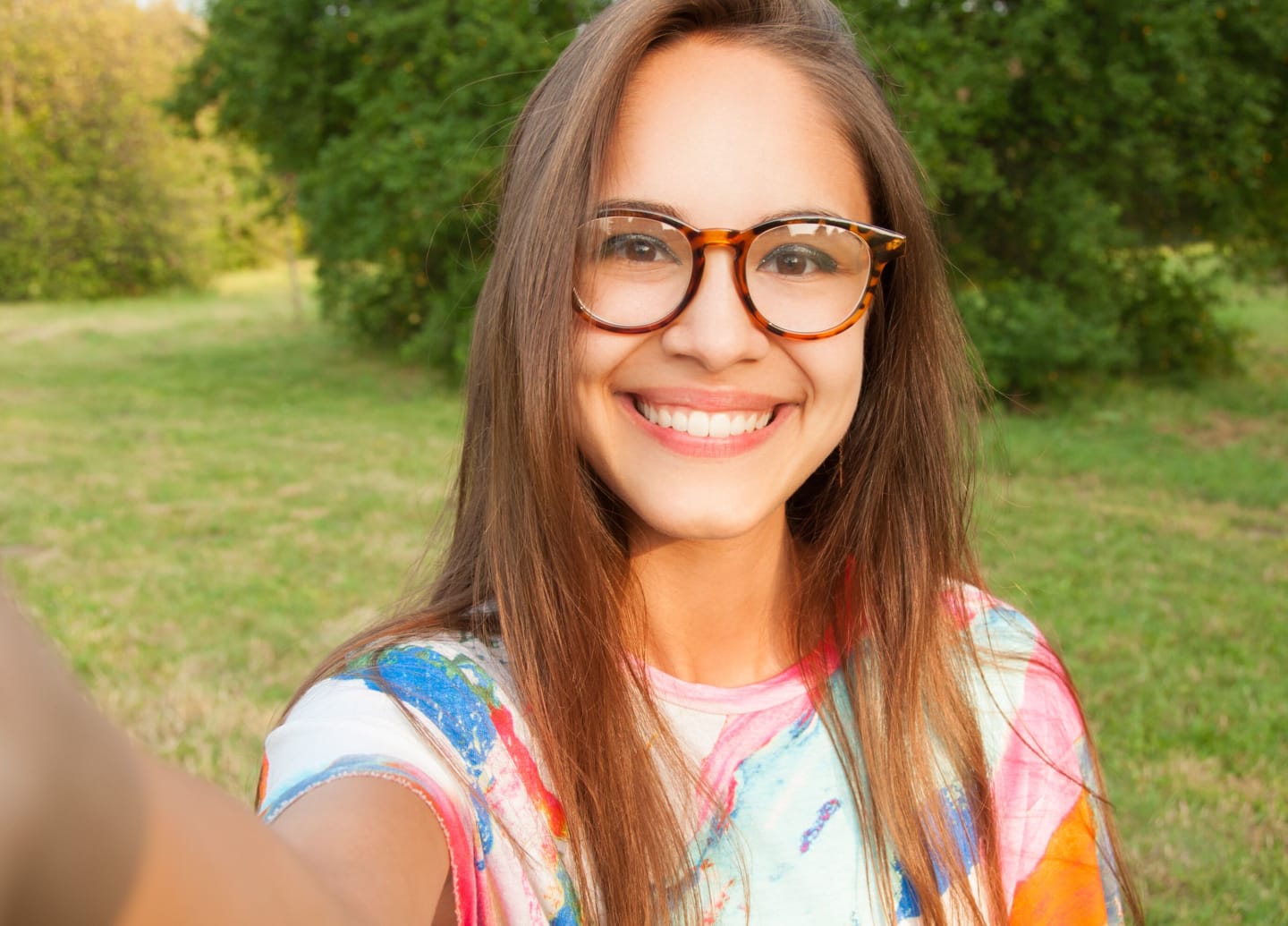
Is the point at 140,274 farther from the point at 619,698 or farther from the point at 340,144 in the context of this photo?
the point at 619,698

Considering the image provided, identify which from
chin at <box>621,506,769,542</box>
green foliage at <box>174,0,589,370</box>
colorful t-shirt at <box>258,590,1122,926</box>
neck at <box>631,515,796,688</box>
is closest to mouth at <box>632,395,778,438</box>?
chin at <box>621,506,769,542</box>

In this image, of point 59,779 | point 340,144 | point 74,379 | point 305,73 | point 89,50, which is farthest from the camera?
point 89,50

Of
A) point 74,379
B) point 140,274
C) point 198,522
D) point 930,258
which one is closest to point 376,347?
point 74,379

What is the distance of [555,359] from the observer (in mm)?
1319

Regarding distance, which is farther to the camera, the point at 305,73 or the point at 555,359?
the point at 305,73

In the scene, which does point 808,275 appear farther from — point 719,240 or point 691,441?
point 691,441

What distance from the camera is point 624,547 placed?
1.57 m

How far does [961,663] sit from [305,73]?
42.1 ft

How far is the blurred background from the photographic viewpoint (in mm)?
4238

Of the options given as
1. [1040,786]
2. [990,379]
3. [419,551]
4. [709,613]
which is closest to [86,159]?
[419,551]

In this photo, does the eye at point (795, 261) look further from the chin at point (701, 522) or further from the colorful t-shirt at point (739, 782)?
the colorful t-shirt at point (739, 782)

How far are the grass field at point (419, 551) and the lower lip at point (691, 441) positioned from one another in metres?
0.71

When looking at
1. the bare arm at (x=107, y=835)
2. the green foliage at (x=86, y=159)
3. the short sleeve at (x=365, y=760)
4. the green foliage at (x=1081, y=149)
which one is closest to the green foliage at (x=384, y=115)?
the green foliage at (x=1081, y=149)

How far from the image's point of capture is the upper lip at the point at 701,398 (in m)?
1.37
